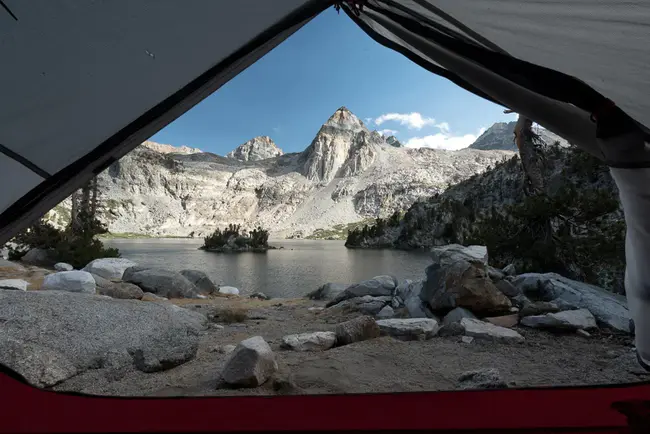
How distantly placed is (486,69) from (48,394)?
7.73 feet

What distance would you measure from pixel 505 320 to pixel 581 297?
3.22 ft

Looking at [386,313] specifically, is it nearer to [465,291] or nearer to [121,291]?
[465,291]

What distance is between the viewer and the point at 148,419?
1.23 m

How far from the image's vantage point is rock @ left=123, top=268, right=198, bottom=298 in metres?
6.54

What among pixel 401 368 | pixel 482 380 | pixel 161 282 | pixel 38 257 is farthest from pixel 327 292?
pixel 38 257

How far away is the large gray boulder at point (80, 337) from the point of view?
2.00 m

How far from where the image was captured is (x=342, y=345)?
9.61 ft

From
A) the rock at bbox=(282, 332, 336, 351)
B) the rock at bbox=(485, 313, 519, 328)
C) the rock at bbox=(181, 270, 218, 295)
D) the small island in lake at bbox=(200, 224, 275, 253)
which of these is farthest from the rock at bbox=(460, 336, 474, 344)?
the small island in lake at bbox=(200, 224, 275, 253)

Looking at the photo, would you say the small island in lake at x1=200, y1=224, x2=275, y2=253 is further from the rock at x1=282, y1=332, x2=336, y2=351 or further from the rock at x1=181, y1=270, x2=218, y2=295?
the rock at x1=282, y1=332, x2=336, y2=351

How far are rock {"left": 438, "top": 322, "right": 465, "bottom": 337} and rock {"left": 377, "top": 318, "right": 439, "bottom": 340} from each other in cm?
6

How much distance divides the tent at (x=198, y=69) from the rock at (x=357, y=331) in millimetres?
1969

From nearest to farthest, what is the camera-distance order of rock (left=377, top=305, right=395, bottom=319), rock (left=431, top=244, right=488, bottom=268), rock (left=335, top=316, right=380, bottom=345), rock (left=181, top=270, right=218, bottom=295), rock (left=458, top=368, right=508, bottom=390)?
rock (left=458, top=368, right=508, bottom=390)
rock (left=335, top=316, right=380, bottom=345)
rock (left=377, top=305, right=395, bottom=319)
rock (left=431, top=244, right=488, bottom=268)
rock (left=181, top=270, right=218, bottom=295)

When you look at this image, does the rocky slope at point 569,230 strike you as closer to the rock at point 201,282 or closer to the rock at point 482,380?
the rock at point 482,380

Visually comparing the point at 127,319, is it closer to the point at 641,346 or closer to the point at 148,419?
the point at 148,419
